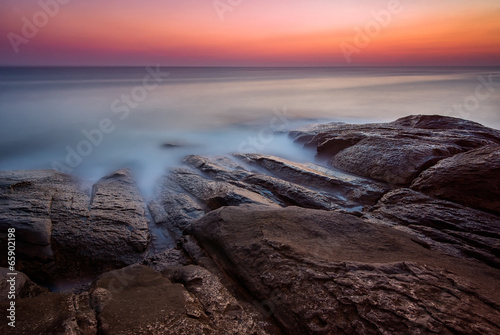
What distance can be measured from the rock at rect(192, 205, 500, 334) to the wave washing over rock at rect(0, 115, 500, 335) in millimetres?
12

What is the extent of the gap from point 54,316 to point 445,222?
4325 mm

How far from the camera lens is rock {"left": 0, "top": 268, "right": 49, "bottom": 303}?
8.53ft

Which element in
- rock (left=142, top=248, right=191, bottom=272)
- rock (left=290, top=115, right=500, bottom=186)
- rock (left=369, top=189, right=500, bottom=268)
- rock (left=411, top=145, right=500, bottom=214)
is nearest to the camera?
rock (left=369, top=189, right=500, bottom=268)

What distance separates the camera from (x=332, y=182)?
17.7 feet

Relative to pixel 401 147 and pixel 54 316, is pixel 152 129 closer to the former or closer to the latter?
pixel 401 147

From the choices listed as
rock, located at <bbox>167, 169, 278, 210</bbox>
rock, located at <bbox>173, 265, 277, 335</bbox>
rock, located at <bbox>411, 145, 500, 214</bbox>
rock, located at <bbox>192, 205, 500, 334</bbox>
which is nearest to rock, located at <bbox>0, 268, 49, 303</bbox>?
rock, located at <bbox>173, 265, 277, 335</bbox>

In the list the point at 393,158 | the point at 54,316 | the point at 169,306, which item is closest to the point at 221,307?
the point at 169,306

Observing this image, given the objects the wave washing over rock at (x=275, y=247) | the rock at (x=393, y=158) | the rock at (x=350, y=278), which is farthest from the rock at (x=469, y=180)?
the rock at (x=350, y=278)

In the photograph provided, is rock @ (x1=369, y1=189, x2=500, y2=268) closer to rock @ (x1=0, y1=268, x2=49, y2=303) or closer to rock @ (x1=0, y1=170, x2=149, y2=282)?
rock @ (x1=0, y1=170, x2=149, y2=282)

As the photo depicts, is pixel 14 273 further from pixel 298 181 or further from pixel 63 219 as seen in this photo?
pixel 298 181

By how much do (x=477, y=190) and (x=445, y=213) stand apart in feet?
2.10

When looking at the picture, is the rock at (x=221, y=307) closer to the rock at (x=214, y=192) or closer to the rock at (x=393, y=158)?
the rock at (x=214, y=192)

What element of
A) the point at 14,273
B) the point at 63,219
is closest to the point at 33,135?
the point at 63,219

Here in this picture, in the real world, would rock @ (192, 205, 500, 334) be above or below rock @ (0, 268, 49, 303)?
above
